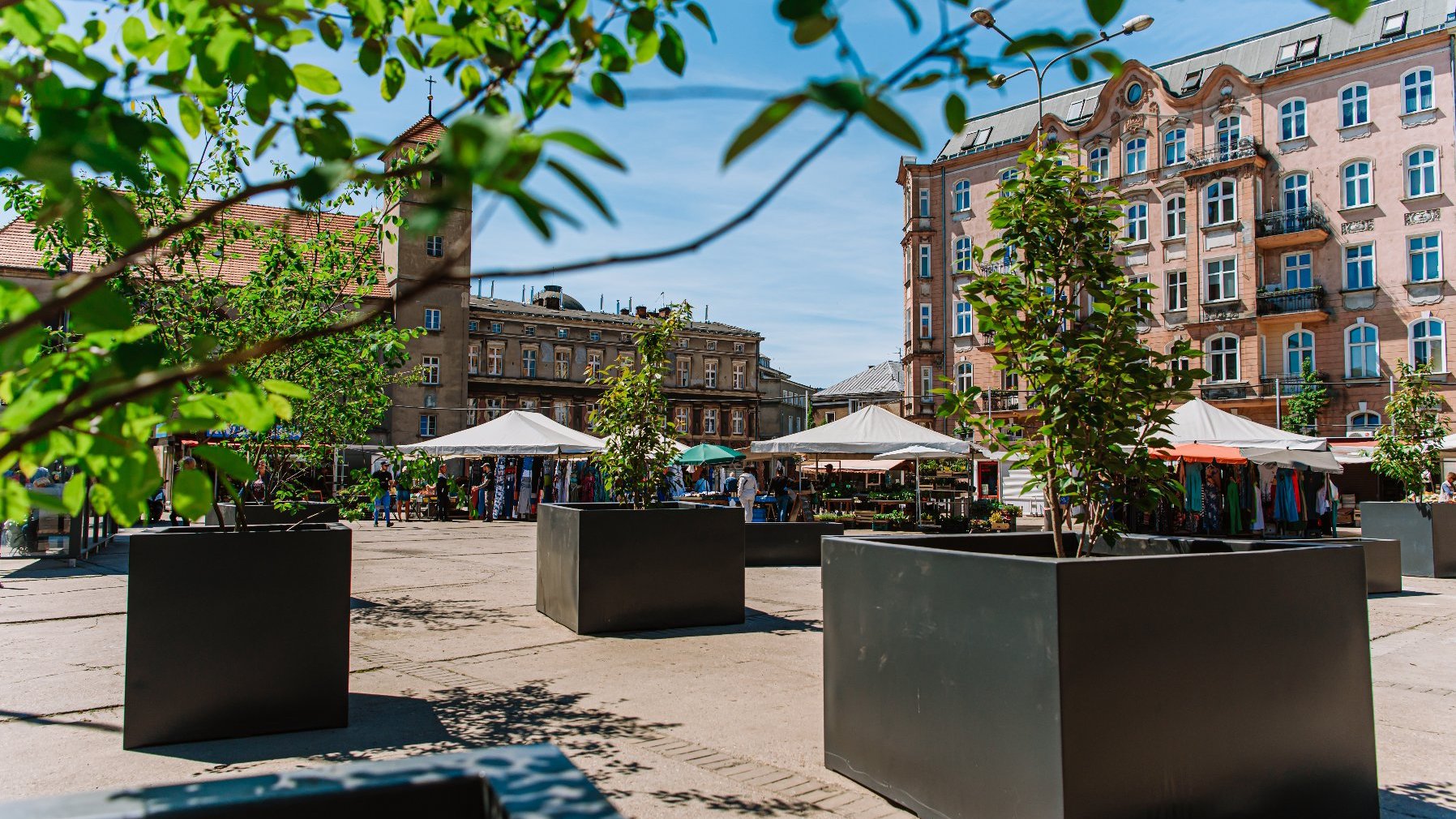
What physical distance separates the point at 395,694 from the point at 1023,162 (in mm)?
4504

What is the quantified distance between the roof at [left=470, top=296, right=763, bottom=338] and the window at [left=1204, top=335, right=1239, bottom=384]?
33530mm

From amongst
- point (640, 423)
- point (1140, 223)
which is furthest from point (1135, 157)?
point (640, 423)

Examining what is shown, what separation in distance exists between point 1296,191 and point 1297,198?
27 centimetres

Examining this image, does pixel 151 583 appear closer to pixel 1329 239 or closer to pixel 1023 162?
pixel 1023 162

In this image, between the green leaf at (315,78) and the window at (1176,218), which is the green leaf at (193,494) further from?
the window at (1176,218)

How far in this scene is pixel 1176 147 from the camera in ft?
124

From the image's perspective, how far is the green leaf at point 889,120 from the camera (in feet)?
3.54

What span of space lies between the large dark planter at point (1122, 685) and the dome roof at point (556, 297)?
225 ft

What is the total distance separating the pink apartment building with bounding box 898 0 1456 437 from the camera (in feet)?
106

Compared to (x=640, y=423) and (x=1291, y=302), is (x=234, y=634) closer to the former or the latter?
(x=640, y=423)

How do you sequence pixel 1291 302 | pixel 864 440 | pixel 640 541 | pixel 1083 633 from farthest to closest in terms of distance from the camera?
pixel 1291 302 < pixel 864 440 < pixel 640 541 < pixel 1083 633

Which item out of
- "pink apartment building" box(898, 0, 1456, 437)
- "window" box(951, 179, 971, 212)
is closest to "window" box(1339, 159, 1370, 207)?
"pink apartment building" box(898, 0, 1456, 437)

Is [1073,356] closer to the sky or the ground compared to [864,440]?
closer to the ground

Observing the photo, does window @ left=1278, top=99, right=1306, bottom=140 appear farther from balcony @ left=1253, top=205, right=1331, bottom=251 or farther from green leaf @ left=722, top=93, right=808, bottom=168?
green leaf @ left=722, top=93, right=808, bottom=168
